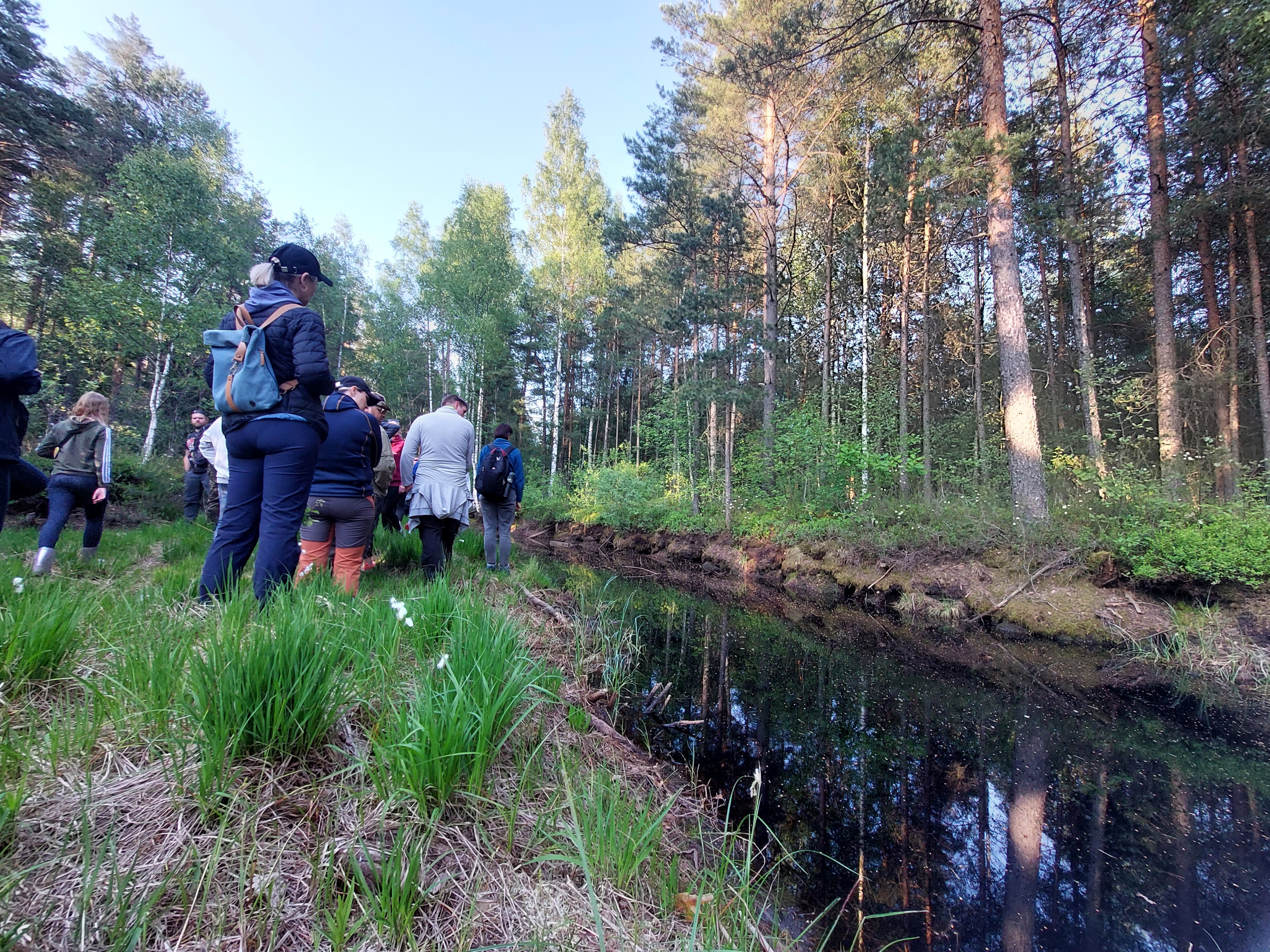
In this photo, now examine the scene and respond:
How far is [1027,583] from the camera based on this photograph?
6305mm

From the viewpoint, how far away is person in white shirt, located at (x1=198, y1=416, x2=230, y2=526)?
4969 millimetres

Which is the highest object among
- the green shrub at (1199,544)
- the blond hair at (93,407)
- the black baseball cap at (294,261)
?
the black baseball cap at (294,261)

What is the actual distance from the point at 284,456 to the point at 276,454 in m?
0.04

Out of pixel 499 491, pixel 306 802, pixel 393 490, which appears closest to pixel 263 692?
pixel 306 802

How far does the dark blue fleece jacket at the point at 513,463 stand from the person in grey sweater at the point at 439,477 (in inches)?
39.0

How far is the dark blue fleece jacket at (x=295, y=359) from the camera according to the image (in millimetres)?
2551

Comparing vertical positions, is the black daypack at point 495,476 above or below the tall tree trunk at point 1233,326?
below

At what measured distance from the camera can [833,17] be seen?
1011cm

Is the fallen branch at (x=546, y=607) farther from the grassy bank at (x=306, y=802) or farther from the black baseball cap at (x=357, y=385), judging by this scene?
the black baseball cap at (x=357, y=385)

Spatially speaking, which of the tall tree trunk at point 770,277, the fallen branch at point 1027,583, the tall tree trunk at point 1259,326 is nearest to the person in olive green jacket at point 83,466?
the fallen branch at point 1027,583

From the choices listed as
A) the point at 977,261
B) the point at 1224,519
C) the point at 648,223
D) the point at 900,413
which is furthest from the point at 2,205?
the point at 977,261

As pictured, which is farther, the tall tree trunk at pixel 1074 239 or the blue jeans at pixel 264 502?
the tall tree trunk at pixel 1074 239

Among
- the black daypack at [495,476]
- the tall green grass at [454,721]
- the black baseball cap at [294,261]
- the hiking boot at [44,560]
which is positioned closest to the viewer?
the tall green grass at [454,721]

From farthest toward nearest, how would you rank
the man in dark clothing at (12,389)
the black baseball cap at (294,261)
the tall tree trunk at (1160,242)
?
the tall tree trunk at (1160,242)
the black baseball cap at (294,261)
the man in dark clothing at (12,389)
